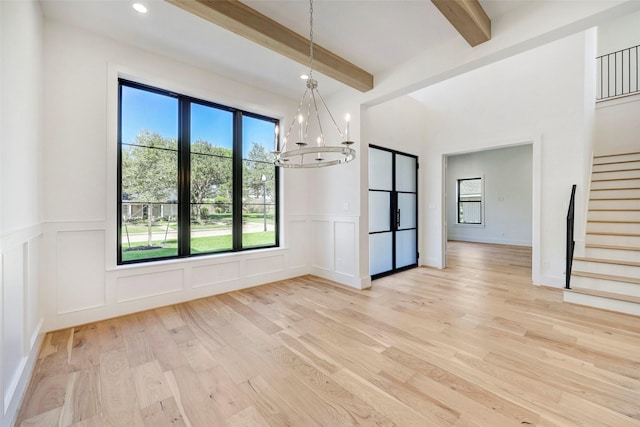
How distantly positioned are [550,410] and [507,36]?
317 centimetres

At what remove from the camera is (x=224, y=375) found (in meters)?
1.97

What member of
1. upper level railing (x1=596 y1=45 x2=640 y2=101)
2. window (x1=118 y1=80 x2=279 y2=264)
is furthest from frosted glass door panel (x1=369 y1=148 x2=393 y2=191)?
upper level railing (x1=596 y1=45 x2=640 y2=101)

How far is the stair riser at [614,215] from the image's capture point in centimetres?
390

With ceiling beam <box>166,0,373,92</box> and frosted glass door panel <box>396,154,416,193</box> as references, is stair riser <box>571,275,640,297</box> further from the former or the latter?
ceiling beam <box>166,0,373,92</box>

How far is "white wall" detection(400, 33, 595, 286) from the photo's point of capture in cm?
402

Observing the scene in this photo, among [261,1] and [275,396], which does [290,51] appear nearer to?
[261,1]

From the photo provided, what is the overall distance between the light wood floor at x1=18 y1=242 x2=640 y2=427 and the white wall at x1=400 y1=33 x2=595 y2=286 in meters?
1.47

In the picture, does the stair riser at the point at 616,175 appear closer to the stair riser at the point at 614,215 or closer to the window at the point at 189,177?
the stair riser at the point at 614,215

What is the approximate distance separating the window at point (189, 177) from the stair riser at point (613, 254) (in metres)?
4.76

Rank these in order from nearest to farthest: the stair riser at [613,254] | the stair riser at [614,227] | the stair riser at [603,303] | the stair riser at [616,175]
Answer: the stair riser at [603,303] < the stair riser at [613,254] < the stair riser at [614,227] < the stair riser at [616,175]

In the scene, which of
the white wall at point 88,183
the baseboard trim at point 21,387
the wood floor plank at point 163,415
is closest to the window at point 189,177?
the white wall at point 88,183

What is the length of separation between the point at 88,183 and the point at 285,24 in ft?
8.98

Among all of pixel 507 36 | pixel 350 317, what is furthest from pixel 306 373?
pixel 507 36

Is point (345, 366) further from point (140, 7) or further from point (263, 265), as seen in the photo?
point (140, 7)
